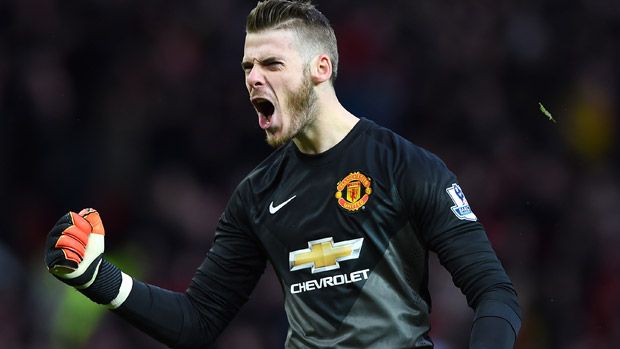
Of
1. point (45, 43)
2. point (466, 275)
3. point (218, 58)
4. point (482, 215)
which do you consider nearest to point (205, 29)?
point (218, 58)

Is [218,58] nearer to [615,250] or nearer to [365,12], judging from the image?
[365,12]

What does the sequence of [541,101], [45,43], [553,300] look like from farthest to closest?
[541,101]
[45,43]
[553,300]

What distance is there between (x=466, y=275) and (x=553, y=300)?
430cm

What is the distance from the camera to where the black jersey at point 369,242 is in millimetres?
3713

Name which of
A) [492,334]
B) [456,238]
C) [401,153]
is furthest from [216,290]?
[492,334]

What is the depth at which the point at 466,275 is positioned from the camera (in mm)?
3662

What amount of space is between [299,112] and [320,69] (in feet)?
0.65

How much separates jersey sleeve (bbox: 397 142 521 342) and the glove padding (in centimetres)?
103

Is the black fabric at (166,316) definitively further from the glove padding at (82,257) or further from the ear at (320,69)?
the ear at (320,69)

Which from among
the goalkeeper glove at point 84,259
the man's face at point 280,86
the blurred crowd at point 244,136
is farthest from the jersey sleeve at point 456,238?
the blurred crowd at point 244,136

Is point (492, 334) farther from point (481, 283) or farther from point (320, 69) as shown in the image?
point (320, 69)

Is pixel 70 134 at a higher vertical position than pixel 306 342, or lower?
higher

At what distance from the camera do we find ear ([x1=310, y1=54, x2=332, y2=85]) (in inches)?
161

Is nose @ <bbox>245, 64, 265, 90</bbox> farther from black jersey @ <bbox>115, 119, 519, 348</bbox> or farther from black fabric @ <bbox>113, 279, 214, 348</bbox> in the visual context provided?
black fabric @ <bbox>113, 279, 214, 348</bbox>
